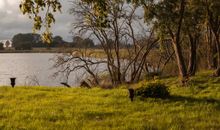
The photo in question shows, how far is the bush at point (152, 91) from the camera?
22.6m

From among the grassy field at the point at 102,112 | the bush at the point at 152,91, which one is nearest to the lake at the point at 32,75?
the grassy field at the point at 102,112

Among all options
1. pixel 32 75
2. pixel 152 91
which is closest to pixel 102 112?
pixel 152 91

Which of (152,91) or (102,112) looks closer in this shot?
(102,112)

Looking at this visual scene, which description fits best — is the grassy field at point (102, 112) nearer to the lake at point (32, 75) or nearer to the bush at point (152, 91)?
the bush at point (152, 91)

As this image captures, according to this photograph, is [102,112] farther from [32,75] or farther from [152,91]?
[32,75]

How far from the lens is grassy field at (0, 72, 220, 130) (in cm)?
1605

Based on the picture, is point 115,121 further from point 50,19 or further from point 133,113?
point 50,19

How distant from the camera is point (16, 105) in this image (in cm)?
2156

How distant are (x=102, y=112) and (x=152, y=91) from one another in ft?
15.0

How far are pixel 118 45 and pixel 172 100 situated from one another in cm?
2772

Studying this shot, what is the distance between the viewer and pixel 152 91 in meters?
22.6

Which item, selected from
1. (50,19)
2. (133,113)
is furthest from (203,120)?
(50,19)

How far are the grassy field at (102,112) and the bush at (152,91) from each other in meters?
0.53

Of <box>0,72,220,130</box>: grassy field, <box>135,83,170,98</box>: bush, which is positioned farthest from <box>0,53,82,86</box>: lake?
<box>135,83,170,98</box>: bush
